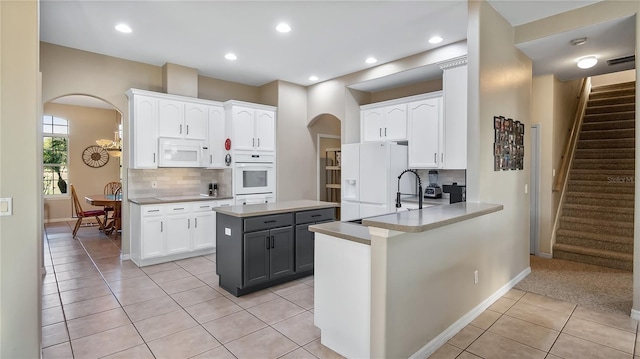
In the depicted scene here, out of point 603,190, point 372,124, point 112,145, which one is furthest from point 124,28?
point 603,190

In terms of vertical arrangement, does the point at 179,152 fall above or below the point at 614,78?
below

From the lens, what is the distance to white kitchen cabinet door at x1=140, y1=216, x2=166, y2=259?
4586 mm

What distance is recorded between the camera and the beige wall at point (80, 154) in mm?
8234

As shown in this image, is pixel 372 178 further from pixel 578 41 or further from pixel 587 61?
pixel 587 61

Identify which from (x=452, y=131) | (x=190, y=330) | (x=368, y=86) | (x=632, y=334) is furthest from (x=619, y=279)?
(x=190, y=330)

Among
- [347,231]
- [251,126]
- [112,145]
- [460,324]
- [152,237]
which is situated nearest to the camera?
[347,231]

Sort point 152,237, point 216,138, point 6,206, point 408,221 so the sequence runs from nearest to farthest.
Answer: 1. point 6,206
2. point 408,221
3. point 152,237
4. point 216,138

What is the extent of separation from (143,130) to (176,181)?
3.36 feet

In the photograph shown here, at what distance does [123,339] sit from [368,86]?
484 centimetres

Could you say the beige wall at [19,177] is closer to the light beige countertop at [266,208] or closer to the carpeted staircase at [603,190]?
the light beige countertop at [266,208]

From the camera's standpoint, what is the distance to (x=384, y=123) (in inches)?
210

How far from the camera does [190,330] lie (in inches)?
110

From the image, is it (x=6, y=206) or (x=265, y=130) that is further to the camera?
(x=265, y=130)

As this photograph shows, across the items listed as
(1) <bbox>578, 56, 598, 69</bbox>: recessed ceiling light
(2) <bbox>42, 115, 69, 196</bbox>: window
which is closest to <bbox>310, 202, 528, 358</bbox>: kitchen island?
(1) <bbox>578, 56, 598, 69</bbox>: recessed ceiling light
